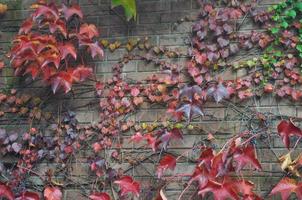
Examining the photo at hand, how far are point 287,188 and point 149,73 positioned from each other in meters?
1.14

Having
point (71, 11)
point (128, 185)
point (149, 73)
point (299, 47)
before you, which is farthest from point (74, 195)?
point (299, 47)

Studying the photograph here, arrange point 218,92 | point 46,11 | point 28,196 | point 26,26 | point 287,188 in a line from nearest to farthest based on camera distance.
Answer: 1. point 287,188
2. point 218,92
3. point 28,196
4. point 46,11
5. point 26,26

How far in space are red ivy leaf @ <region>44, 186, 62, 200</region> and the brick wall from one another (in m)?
0.09

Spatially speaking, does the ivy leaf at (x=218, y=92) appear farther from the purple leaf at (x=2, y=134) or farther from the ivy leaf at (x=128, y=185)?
the purple leaf at (x=2, y=134)

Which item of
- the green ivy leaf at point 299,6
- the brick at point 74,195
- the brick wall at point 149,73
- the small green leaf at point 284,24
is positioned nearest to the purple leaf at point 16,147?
the brick wall at point 149,73

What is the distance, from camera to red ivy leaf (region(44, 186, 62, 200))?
11.7ft

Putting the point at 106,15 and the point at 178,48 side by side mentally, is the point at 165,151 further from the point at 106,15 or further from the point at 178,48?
the point at 106,15

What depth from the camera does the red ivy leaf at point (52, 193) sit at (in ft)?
11.7

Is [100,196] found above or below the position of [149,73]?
below

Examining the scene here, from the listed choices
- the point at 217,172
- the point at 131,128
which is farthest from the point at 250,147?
the point at 131,128

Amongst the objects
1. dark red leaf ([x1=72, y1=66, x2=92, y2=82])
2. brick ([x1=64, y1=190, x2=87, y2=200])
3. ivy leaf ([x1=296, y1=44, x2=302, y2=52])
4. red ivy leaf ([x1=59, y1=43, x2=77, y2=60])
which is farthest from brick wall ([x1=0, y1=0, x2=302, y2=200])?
ivy leaf ([x1=296, y1=44, x2=302, y2=52])

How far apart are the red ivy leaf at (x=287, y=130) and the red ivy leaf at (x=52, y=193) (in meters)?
1.41

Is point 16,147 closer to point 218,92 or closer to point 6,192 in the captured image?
point 6,192

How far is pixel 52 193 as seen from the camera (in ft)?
11.7
